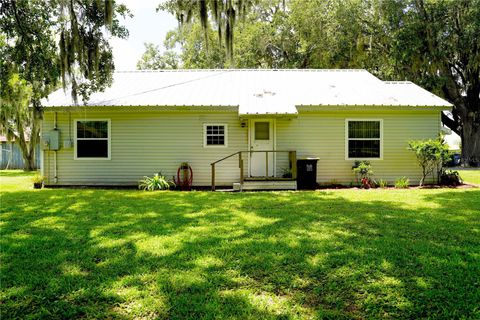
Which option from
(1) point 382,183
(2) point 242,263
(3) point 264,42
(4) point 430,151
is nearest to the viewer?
(2) point 242,263

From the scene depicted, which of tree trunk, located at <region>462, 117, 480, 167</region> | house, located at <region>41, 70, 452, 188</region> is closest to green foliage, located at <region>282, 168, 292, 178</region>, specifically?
house, located at <region>41, 70, 452, 188</region>

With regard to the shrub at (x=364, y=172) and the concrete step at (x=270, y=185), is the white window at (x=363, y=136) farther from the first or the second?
the concrete step at (x=270, y=185)

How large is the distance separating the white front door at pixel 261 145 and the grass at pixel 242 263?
437 cm

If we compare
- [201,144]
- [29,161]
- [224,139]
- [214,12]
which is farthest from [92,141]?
[29,161]

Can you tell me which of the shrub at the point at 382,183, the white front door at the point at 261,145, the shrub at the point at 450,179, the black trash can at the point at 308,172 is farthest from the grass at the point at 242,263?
the shrub at the point at 450,179

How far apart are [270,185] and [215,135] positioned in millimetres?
2491

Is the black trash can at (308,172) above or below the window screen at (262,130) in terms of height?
below

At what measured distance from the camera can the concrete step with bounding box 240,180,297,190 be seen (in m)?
10.6

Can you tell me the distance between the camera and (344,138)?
11.5 m

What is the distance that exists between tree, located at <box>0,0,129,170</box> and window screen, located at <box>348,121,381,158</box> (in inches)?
301

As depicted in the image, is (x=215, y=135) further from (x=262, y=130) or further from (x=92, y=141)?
(x=92, y=141)

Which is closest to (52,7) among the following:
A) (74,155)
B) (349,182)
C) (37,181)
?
(74,155)

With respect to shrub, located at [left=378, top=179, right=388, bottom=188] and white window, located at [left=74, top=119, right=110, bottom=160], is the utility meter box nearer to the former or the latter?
white window, located at [left=74, top=119, right=110, bottom=160]

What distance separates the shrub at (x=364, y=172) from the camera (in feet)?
35.9
